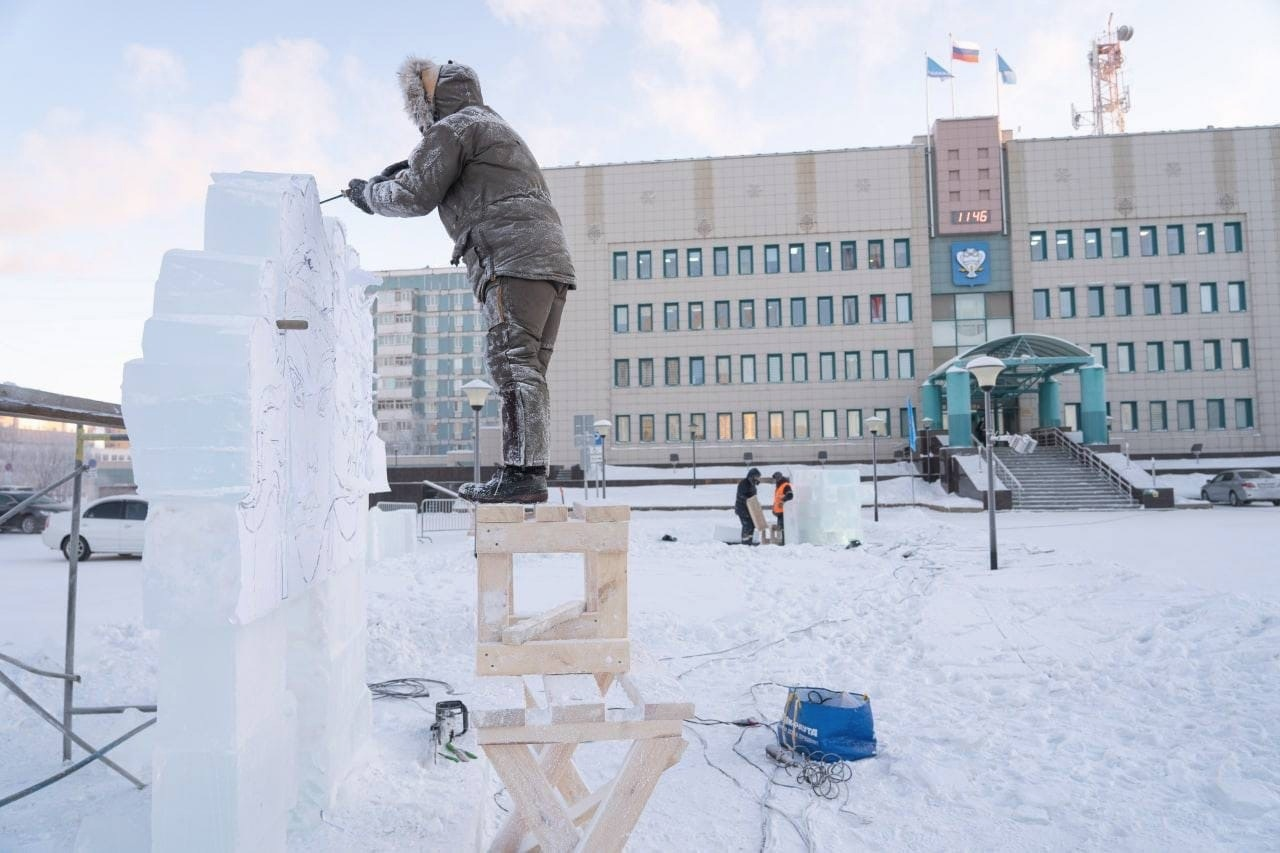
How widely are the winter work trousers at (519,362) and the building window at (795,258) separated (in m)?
41.0

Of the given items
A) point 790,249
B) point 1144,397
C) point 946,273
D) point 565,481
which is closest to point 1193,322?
point 1144,397

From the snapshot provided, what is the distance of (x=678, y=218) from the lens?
4303 centimetres

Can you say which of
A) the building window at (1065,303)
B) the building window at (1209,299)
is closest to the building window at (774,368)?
the building window at (1065,303)

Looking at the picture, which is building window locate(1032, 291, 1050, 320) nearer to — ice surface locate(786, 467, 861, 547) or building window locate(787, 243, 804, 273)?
building window locate(787, 243, 804, 273)

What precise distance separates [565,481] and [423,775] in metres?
35.9

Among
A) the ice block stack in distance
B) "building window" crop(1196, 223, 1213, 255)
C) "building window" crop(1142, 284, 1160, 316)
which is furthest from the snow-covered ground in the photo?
"building window" crop(1196, 223, 1213, 255)

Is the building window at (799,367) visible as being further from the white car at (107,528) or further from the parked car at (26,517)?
the parked car at (26,517)

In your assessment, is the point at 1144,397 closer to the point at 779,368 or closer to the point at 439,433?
the point at 779,368

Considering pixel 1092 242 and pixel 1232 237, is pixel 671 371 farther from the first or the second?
pixel 1232 237

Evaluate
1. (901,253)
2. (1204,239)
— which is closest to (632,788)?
(901,253)

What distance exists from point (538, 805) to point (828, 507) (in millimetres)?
14162

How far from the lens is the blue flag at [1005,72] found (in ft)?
129

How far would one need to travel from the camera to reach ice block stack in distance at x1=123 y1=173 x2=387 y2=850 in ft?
8.00

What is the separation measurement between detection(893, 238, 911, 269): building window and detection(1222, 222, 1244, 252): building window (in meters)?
16.7
